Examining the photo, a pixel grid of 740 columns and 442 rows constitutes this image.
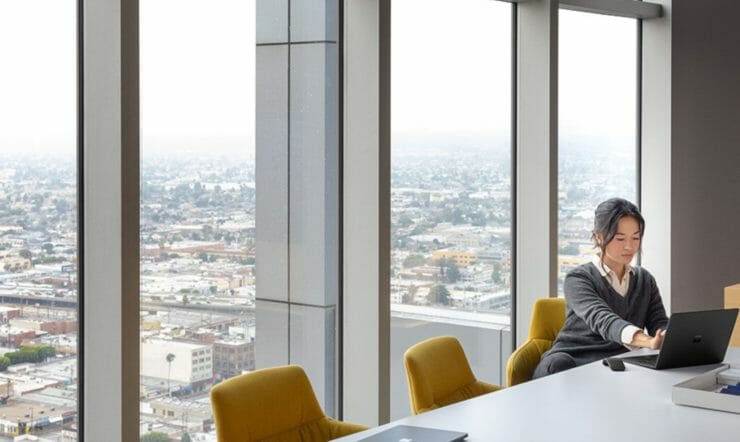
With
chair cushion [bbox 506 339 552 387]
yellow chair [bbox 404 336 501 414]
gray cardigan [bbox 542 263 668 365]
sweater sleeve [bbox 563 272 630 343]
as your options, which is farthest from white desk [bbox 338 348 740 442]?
chair cushion [bbox 506 339 552 387]

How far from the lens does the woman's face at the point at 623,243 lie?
4438mm

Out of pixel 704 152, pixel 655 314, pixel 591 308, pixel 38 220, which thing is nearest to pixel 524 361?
pixel 591 308

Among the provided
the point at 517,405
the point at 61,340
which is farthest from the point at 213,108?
the point at 517,405

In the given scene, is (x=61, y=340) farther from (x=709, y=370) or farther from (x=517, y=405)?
(x=709, y=370)

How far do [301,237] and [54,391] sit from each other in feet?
5.17

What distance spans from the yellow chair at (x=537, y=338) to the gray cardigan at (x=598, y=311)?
0.09 meters

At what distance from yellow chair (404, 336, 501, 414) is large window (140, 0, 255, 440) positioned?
50.5 inches

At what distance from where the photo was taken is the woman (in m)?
4.34

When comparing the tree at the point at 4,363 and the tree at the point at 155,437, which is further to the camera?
the tree at the point at 155,437

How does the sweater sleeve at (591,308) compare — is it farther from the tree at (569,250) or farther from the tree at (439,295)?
the tree at (569,250)

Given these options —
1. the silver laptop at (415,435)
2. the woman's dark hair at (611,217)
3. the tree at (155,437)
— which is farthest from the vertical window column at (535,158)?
the silver laptop at (415,435)

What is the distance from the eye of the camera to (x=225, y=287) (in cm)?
471

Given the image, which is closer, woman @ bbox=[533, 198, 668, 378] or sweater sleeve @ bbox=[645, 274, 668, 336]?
woman @ bbox=[533, 198, 668, 378]

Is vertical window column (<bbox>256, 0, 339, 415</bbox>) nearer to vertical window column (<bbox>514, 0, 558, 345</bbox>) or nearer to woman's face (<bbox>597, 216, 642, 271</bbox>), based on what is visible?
woman's face (<bbox>597, 216, 642, 271</bbox>)
